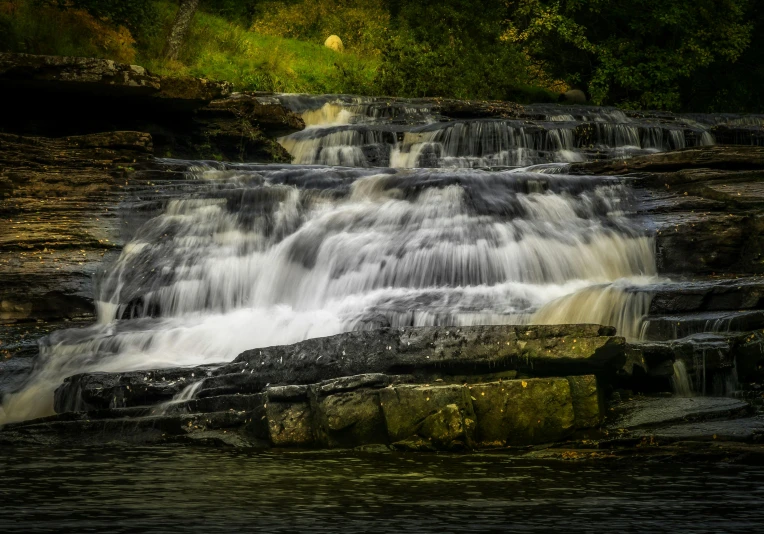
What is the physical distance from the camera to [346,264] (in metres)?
13.1

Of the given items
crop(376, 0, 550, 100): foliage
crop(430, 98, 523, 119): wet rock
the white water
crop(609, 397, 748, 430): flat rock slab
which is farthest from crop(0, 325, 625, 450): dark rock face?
crop(376, 0, 550, 100): foliage

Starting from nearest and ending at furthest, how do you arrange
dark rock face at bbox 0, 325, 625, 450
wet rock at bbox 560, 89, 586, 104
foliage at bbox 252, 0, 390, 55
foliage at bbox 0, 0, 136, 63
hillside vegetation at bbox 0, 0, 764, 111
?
dark rock face at bbox 0, 325, 625, 450 → foliage at bbox 0, 0, 136, 63 → hillside vegetation at bbox 0, 0, 764, 111 → wet rock at bbox 560, 89, 586, 104 → foliage at bbox 252, 0, 390, 55

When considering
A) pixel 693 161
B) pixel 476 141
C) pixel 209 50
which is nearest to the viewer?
pixel 693 161

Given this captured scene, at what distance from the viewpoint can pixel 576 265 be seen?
13.0 m

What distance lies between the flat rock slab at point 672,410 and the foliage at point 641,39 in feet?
85.9

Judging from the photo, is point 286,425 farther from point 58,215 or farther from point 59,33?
point 59,33

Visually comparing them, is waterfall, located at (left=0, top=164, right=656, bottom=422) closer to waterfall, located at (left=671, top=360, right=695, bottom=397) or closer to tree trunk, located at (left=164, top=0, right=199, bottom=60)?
waterfall, located at (left=671, top=360, right=695, bottom=397)

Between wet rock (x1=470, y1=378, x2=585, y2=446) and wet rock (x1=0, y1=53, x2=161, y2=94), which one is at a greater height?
wet rock (x1=0, y1=53, x2=161, y2=94)

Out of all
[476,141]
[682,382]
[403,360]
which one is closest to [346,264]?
[403,360]

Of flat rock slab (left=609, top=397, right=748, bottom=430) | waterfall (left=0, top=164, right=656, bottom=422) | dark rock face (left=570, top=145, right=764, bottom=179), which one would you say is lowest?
flat rock slab (left=609, top=397, right=748, bottom=430)

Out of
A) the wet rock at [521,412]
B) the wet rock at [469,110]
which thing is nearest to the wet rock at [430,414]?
the wet rock at [521,412]

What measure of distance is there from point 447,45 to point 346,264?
22.1 metres

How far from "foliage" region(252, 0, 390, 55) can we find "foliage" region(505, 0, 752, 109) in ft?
19.7

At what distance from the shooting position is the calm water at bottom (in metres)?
4.89
